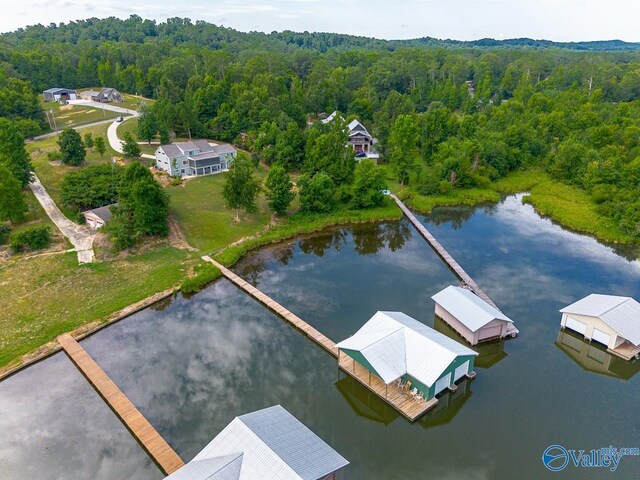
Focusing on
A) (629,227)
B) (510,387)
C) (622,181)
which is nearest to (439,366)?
(510,387)

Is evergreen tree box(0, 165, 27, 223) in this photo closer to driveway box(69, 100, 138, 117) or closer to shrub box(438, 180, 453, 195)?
shrub box(438, 180, 453, 195)

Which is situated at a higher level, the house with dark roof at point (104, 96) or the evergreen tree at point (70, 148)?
the house with dark roof at point (104, 96)

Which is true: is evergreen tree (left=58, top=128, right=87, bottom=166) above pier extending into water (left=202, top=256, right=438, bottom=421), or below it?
above

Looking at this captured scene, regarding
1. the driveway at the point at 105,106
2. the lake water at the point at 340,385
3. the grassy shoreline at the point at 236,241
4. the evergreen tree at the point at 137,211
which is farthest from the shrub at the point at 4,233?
the driveway at the point at 105,106

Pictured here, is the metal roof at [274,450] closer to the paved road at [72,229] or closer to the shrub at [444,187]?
the paved road at [72,229]

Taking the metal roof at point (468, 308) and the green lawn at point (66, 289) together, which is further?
the green lawn at point (66, 289)

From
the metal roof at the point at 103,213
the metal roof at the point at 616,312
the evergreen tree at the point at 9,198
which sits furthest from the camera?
the metal roof at the point at 103,213

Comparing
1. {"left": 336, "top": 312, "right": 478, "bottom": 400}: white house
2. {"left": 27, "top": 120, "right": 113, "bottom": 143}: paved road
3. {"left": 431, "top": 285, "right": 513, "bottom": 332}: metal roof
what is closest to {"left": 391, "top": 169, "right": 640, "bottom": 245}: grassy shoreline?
{"left": 431, "top": 285, "right": 513, "bottom": 332}: metal roof
